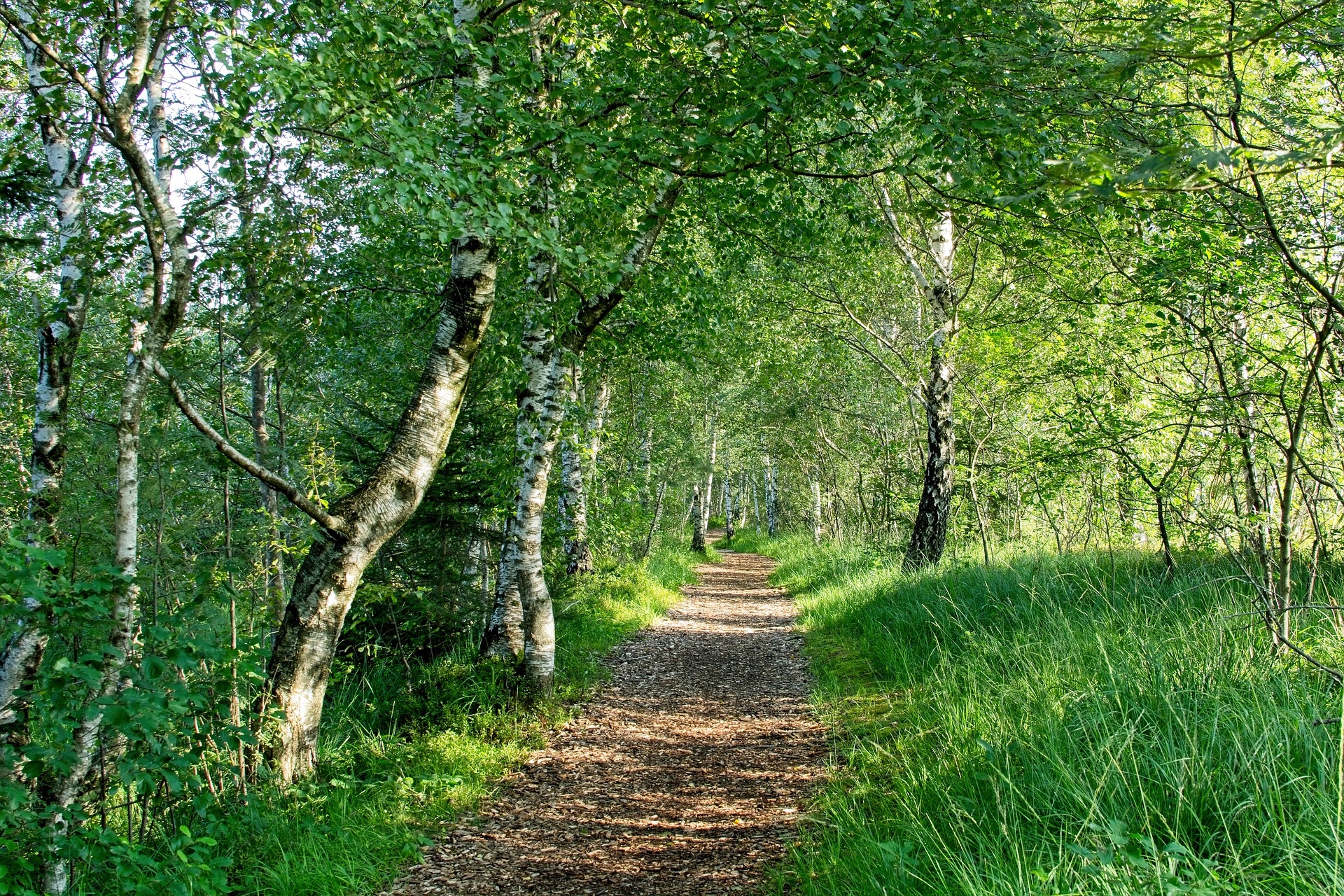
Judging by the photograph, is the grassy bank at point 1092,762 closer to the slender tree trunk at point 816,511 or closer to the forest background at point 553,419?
the forest background at point 553,419

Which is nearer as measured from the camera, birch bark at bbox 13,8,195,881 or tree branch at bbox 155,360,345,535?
birch bark at bbox 13,8,195,881

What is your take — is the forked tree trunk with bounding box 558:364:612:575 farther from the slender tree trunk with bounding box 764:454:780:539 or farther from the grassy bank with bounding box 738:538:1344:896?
the slender tree trunk with bounding box 764:454:780:539

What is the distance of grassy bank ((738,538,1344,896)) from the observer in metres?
2.61

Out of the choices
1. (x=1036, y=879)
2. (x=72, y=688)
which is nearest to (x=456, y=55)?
(x=72, y=688)

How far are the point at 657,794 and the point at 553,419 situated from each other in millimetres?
3390

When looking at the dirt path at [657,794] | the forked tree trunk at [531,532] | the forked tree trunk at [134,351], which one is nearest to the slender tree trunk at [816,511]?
the dirt path at [657,794]

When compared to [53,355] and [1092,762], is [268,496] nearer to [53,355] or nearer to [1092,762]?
[53,355]

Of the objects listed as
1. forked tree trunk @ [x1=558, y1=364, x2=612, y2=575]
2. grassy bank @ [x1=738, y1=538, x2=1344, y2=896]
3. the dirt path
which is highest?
forked tree trunk @ [x1=558, y1=364, x2=612, y2=575]

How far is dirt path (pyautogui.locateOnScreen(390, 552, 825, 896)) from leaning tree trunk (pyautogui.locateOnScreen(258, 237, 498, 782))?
1241 mm

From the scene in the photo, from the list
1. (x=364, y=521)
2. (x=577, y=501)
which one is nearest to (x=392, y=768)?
(x=364, y=521)

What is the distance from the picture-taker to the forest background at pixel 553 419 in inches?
123

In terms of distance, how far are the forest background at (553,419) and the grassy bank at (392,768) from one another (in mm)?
35

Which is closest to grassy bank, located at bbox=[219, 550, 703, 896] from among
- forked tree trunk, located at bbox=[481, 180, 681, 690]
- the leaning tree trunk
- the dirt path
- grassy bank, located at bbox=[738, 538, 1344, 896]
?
the dirt path

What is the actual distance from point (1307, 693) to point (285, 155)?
229 inches
